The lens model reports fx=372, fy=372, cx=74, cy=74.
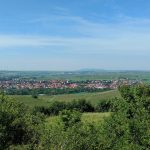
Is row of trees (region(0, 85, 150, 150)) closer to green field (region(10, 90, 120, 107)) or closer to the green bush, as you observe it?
the green bush

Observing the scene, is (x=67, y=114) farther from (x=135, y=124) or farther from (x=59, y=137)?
(x=59, y=137)

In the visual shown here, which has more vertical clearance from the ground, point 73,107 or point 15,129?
point 15,129

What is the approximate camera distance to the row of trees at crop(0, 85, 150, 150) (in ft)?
109

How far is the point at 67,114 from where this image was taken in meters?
59.7

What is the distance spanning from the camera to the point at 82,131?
35562mm

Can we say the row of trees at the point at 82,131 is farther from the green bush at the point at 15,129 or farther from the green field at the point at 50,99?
the green field at the point at 50,99

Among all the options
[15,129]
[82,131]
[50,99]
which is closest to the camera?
[82,131]

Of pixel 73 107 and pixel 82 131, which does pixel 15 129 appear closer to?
pixel 82 131

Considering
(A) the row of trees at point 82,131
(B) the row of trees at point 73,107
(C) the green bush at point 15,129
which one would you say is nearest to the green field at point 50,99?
(B) the row of trees at point 73,107

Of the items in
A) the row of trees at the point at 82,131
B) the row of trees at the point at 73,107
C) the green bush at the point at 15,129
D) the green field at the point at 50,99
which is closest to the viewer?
the row of trees at the point at 82,131

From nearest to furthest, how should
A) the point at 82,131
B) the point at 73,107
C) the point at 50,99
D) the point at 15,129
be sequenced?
the point at 82,131
the point at 15,129
the point at 73,107
the point at 50,99

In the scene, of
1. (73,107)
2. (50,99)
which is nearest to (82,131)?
(73,107)

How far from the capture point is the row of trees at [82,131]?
3316 cm

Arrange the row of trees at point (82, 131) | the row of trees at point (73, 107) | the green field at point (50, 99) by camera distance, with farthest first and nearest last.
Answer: the green field at point (50, 99)
the row of trees at point (73, 107)
the row of trees at point (82, 131)
